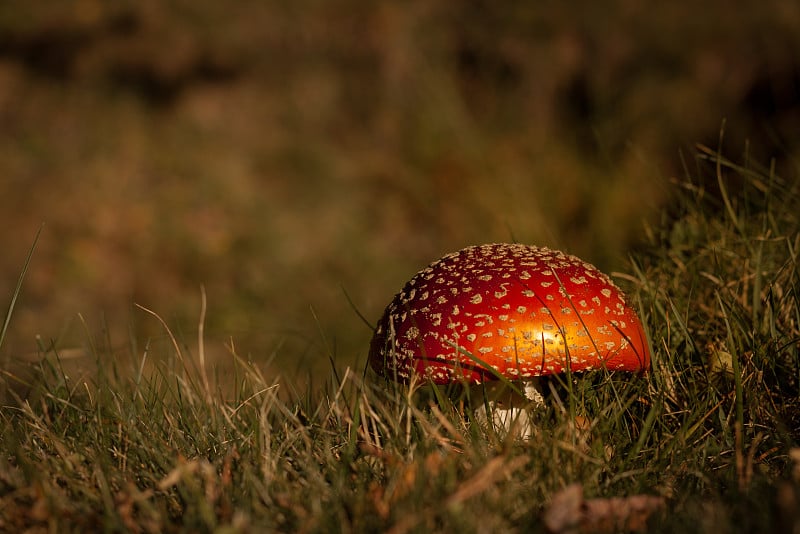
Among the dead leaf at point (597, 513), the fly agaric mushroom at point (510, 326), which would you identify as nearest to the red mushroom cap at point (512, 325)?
the fly agaric mushroom at point (510, 326)

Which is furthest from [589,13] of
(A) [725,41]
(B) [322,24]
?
(B) [322,24]

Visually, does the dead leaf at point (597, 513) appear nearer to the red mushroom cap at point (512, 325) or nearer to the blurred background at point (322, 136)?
the red mushroom cap at point (512, 325)

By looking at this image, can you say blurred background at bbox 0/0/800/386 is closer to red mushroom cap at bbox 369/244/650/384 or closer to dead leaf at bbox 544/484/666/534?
red mushroom cap at bbox 369/244/650/384

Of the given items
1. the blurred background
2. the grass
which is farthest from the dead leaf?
the blurred background

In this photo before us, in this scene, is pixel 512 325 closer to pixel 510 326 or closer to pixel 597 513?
pixel 510 326

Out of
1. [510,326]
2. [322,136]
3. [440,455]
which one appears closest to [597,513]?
[440,455]

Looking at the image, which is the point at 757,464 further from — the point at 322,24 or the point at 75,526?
the point at 322,24
